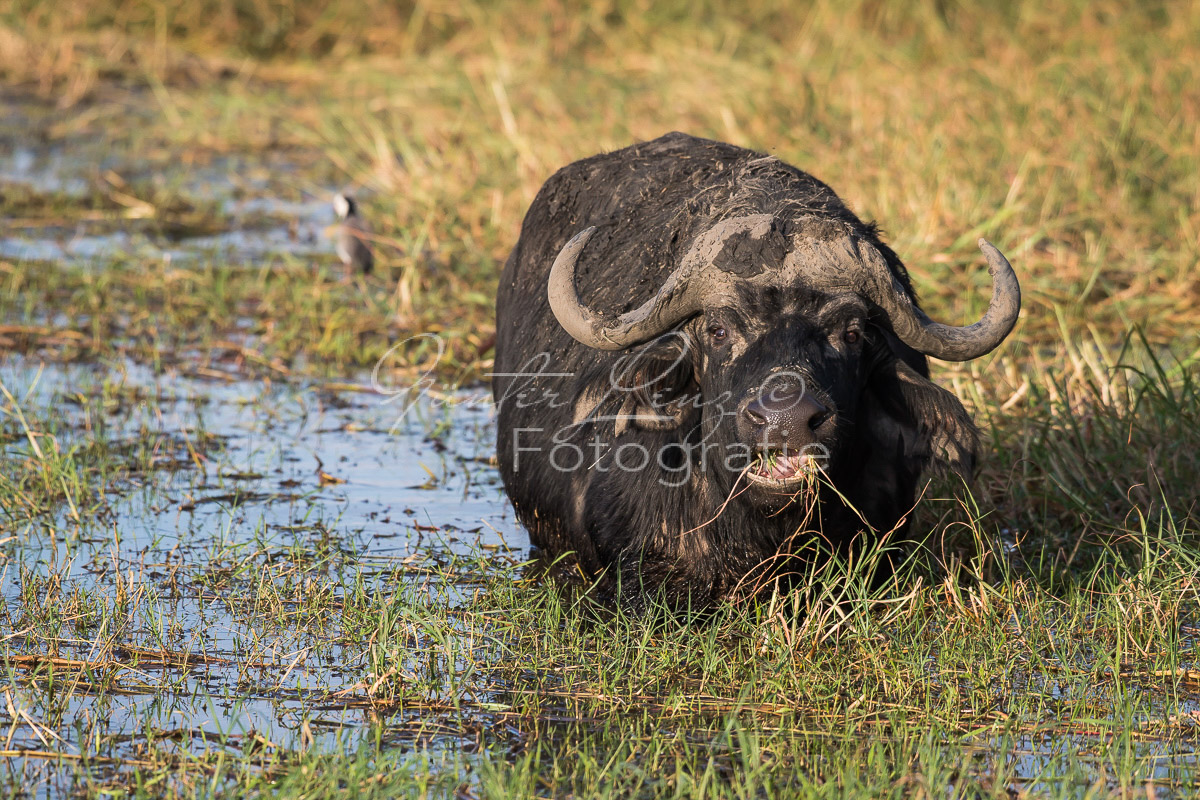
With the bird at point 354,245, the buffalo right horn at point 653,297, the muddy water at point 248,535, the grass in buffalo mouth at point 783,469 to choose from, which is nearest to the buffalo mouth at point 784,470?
the grass in buffalo mouth at point 783,469

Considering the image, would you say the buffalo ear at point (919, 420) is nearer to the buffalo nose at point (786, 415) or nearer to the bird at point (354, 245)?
the buffalo nose at point (786, 415)

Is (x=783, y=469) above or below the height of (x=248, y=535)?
above

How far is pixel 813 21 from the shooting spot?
1216cm

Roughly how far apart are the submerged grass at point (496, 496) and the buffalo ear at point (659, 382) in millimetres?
552

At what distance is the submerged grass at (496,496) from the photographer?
Answer: 3408 mm

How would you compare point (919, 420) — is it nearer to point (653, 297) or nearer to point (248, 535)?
point (653, 297)

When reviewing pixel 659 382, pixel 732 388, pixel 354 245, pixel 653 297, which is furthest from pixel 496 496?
pixel 354 245

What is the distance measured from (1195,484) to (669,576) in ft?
5.94

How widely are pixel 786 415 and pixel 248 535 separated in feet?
6.66

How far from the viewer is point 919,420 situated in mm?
4223

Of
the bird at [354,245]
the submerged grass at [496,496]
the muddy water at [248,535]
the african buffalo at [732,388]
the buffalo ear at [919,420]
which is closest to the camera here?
the submerged grass at [496,496]

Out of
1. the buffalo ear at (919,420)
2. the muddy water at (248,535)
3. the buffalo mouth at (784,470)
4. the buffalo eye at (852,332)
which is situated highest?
the buffalo eye at (852,332)

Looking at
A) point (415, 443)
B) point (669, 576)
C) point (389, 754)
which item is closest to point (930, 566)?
point (669, 576)

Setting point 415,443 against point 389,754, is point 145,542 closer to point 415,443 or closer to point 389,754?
point 415,443
